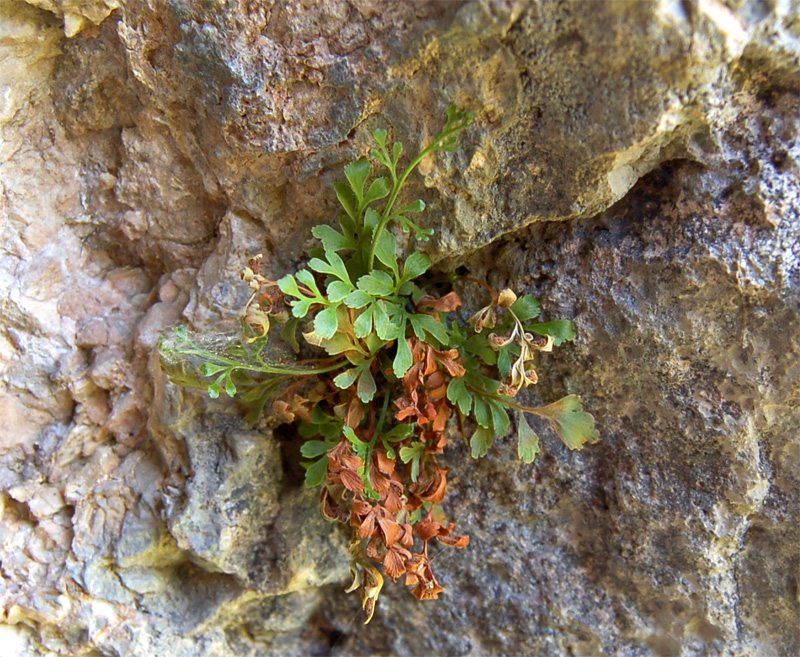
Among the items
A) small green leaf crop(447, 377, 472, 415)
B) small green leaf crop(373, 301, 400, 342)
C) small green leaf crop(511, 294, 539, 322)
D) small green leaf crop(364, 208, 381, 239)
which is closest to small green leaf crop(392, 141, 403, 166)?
small green leaf crop(364, 208, 381, 239)

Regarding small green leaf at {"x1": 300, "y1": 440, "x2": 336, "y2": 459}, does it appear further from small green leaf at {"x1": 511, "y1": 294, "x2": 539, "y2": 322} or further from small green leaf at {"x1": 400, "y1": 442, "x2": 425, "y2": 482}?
small green leaf at {"x1": 511, "y1": 294, "x2": 539, "y2": 322}

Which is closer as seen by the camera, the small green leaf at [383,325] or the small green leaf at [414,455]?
the small green leaf at [383,325]

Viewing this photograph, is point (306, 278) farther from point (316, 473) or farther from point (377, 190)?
point (316, 473)

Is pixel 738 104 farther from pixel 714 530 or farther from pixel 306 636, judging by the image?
pixel 306 636

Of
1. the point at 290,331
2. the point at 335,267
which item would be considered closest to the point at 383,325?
the point at 335,267

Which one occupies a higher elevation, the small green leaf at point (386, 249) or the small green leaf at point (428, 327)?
the small green leaf at point (386, 249)

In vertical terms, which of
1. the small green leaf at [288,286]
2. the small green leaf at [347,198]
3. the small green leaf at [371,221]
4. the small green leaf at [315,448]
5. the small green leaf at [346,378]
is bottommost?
the small green leaf at [315,448]

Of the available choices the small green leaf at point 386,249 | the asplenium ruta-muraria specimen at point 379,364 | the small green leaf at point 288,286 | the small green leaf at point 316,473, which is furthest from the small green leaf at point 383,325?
the small green leaf at point 316,473

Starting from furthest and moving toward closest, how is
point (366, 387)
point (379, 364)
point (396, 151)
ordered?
point (379, 364) → point (366, 387) → point (396, 151)

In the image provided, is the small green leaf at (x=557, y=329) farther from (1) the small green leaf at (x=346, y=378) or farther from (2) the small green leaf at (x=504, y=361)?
(1) the small green leaf at (x=346, y=378)
